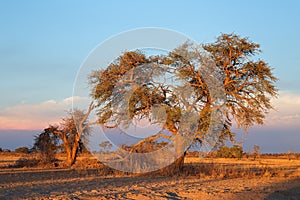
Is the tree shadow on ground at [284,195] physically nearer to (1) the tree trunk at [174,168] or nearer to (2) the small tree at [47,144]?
(1) the tree trunk at [174,168]

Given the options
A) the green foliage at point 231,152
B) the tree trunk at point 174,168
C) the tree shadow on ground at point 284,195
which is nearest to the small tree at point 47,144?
the tree trunk at point 174,168

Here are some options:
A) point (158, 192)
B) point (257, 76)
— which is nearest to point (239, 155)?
point (257, 76)

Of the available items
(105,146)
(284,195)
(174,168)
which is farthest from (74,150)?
(284,195)

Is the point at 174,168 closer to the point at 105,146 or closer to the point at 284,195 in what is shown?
the point at 105,146

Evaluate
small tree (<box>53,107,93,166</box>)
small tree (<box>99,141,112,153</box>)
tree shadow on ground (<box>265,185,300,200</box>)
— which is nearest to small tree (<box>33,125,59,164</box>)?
small tree (<box>53,107,93,166</box>)

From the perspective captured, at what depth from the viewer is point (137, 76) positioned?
77.5 ft

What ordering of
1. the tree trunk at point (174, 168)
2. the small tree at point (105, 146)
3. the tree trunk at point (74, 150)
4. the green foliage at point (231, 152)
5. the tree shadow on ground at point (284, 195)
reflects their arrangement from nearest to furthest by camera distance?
the tree shadow on ground at point (284, 195) < the tree trunk at point (174, 168) < the small tree at point (105, 146) < the tree trunk at point (74, 150) < the green foliage at point (231, 152)

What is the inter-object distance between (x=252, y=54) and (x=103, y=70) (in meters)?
8.27

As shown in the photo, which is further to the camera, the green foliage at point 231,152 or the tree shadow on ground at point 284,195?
the green foliage at point 231,152

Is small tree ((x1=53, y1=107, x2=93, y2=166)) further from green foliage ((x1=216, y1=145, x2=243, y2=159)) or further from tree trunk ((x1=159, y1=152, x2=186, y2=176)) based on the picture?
green foliage ((x1=216, y1=145, x2=243, y2=159))

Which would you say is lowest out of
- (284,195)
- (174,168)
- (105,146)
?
(284,195)

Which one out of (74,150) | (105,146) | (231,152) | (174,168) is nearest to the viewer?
(174,168)

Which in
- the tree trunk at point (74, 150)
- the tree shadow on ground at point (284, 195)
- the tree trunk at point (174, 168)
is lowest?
the tree shadow on ground at point (284, 195)

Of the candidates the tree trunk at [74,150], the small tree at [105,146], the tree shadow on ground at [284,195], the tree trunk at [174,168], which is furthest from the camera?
the tree trunk at [74,150]
